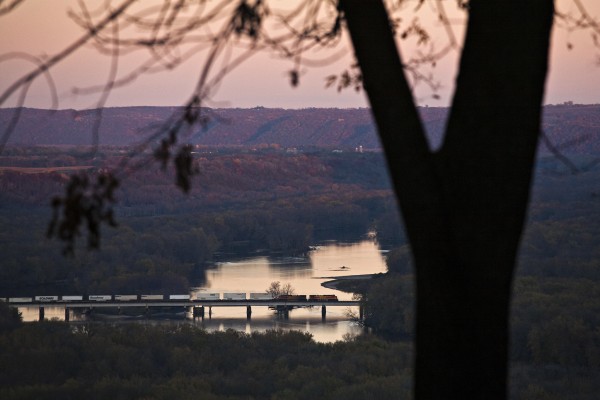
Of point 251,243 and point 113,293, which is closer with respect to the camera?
point 113,293

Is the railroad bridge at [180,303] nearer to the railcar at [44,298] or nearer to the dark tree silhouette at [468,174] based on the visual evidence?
the railcar at [44,298]

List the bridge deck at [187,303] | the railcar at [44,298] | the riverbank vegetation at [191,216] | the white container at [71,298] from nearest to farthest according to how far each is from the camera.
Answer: the bridge deck at [187,303] → the railcar at [44,298] → the white container at [71,298] → the riverbank vegetation at [191,216]

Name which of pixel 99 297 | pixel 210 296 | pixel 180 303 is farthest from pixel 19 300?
pixel 210 296

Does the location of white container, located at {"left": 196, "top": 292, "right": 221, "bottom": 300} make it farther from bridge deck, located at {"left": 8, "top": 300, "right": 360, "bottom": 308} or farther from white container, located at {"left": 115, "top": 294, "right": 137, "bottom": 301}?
white container, located at {"left": 115, "top": 294, "right": 137, "bottom": 301}

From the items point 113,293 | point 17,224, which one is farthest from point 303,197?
point 113,293

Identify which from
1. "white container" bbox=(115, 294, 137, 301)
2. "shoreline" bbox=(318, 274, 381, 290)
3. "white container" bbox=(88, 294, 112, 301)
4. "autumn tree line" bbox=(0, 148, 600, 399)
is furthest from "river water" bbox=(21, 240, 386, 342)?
"white container" bbox=(115, 294, 137, 301)

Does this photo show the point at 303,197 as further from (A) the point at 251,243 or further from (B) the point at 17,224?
(B) the point at 17,224

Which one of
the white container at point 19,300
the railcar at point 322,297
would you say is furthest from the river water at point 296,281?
the railcar at point 322,297
